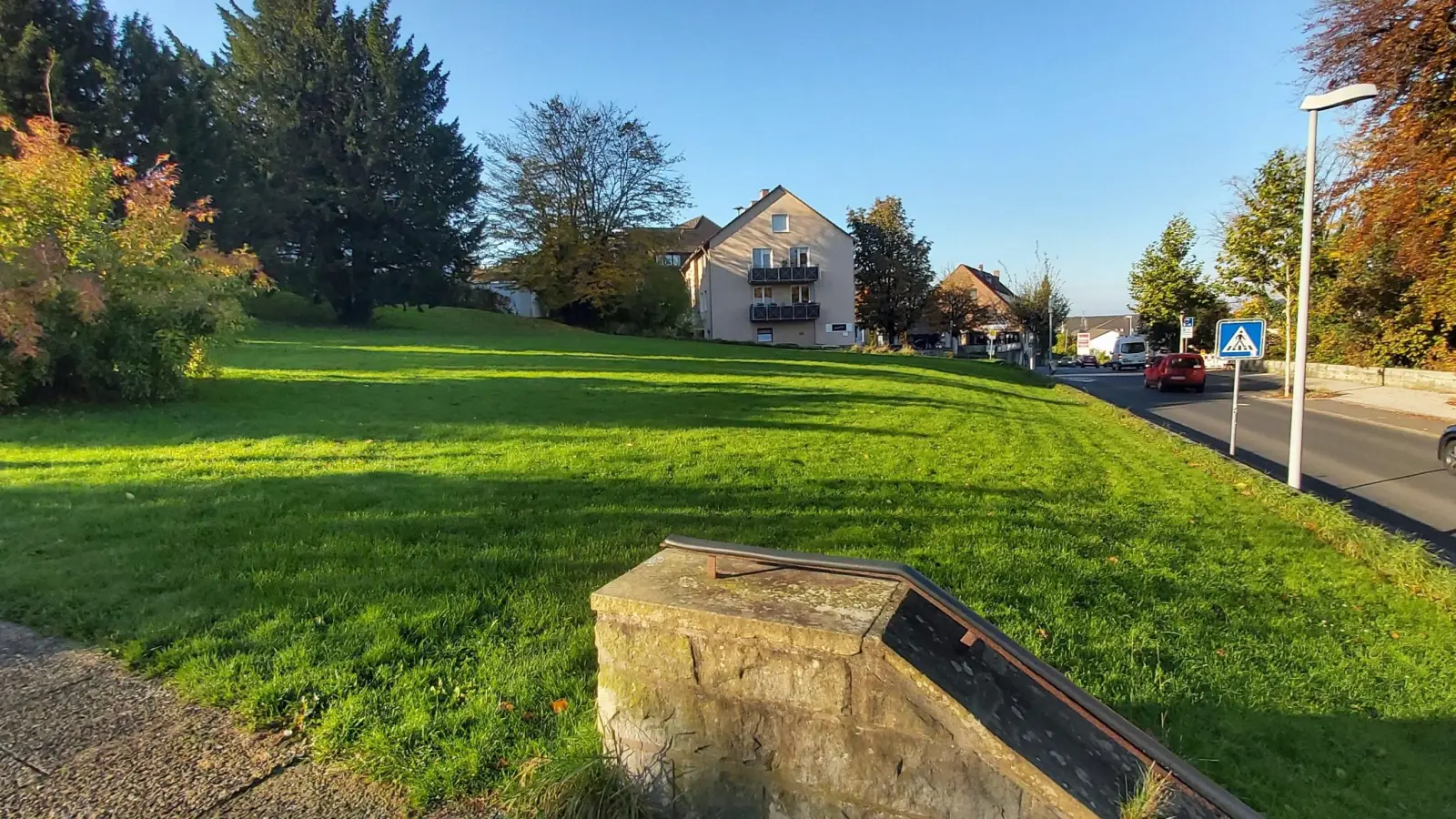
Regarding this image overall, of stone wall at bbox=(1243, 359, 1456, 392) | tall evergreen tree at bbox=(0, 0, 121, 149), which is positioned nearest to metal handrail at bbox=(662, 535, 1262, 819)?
stone wall at bbox=(1243, 359, 1456, 392)

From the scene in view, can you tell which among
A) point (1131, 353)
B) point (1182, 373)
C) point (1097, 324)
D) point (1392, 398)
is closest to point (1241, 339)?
point (1392, 398)

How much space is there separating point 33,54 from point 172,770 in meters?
36.7

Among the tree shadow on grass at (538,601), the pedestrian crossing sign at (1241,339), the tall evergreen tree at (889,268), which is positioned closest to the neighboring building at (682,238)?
the tall evergreen tree at (889,268)

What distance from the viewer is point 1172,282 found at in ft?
156

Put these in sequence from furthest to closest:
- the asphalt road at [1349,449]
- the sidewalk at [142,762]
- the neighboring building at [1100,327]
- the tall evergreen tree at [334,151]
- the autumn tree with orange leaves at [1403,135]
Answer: the neighboring building at [1100,327], the tall evergreen tree at [334,151], the autumn tree with orange leaves at [1403,135], the asphalt road at [1349,449], the sidewalk at [142,762]

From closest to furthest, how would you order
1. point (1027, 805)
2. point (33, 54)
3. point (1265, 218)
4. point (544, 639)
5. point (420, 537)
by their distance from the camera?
point (1027, 805), point (544, 639), point (420, 537), point (33, 54), point (1265, 218)

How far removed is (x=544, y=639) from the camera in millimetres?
3797

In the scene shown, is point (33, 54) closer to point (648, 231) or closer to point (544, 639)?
point (648, 231)

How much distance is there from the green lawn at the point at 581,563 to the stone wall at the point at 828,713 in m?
0.73

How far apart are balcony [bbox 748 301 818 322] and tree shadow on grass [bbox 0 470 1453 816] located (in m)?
49.3

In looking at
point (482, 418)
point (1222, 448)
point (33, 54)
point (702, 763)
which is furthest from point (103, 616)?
point (33, 54)

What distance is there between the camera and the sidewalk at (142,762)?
8.40ft

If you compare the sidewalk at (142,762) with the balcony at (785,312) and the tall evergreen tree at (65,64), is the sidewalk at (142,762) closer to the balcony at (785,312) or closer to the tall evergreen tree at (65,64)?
the tall evergreen tree at (65,64)

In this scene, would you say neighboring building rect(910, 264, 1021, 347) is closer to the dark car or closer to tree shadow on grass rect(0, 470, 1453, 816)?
the dark car
